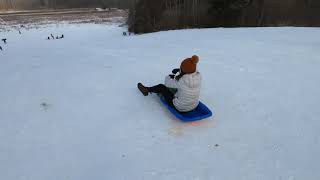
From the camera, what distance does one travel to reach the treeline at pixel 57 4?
37525 mm

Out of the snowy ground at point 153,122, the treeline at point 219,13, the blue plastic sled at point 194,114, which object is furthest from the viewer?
the treeline at point 219,13

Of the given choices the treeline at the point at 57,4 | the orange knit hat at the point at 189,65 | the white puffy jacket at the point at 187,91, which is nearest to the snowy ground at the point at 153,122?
the white puffy jacket at the point at 187,91

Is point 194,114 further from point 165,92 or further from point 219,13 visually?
point 219,13

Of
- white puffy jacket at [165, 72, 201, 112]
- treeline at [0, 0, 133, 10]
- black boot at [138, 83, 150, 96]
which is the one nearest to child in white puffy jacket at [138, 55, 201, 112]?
white puffy jacket at [165, 72, 201, 112]

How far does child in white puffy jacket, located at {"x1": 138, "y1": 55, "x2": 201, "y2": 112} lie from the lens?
177 inches

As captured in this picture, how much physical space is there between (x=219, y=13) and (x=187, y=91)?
15111 millimetres

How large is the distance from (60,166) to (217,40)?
720 centimetres

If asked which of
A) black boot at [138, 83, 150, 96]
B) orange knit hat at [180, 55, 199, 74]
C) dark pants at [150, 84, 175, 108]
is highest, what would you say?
orange knit hat at [180, 55, 199, 74]

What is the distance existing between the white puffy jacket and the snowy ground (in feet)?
0.88

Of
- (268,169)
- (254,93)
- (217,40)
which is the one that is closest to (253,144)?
(268,169)

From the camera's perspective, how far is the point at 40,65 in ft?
25.0

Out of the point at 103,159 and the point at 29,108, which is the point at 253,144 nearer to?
the point at 103,159

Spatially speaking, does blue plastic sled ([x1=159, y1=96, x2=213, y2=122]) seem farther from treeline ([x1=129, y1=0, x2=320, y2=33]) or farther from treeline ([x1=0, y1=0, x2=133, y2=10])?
treeline ([x1=0, y1=0, x2=133, y2=10])

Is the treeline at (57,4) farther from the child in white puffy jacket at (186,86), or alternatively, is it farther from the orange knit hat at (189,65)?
the orange knit hat at (189,65)
